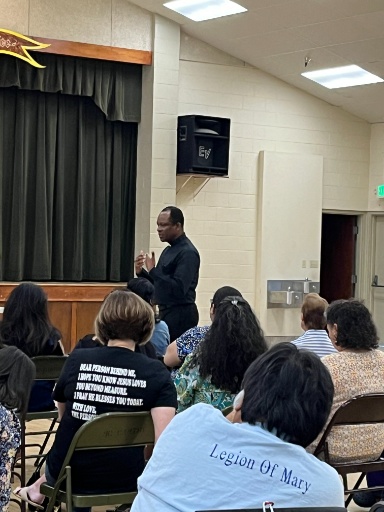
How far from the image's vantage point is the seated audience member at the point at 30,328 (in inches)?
161

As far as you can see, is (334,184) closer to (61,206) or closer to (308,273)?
(308,273)

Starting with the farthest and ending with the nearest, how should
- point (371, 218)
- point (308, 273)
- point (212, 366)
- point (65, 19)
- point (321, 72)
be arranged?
point (371, 218), point (308, 273), point (321, 72), point (65, 19), point (212, 366)

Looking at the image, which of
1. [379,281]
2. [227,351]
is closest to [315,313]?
[227,351]

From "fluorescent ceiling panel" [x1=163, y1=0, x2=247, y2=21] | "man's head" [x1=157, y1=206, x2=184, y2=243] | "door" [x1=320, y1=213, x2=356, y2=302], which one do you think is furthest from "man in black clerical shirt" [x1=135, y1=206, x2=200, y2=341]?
"door" [x1=320, y1=213, x2=356, y2=302]

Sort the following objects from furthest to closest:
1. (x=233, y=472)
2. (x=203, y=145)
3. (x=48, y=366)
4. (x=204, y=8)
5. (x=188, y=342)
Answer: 1. (x=203, y=145)
2. (x=204, y=8)
3. (x=48, y=366)
4. (x=188, y=342)
5. (x=233, y=472)

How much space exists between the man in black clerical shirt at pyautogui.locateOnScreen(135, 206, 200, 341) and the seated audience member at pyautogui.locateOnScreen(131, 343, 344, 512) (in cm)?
382

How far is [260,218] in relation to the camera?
897 centimetres

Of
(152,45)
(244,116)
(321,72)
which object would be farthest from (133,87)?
(321,72)

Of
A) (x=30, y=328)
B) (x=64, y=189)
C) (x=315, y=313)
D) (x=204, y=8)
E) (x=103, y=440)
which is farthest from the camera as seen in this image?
(x=64, y=189)

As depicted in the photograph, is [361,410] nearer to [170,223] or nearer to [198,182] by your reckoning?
[170,223]

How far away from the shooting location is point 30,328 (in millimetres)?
4102

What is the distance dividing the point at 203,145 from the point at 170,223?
108 inches

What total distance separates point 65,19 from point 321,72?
252 cm

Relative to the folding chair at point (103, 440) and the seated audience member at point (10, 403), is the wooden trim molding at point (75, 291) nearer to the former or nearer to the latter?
the seated audience member at point (10, 403)
